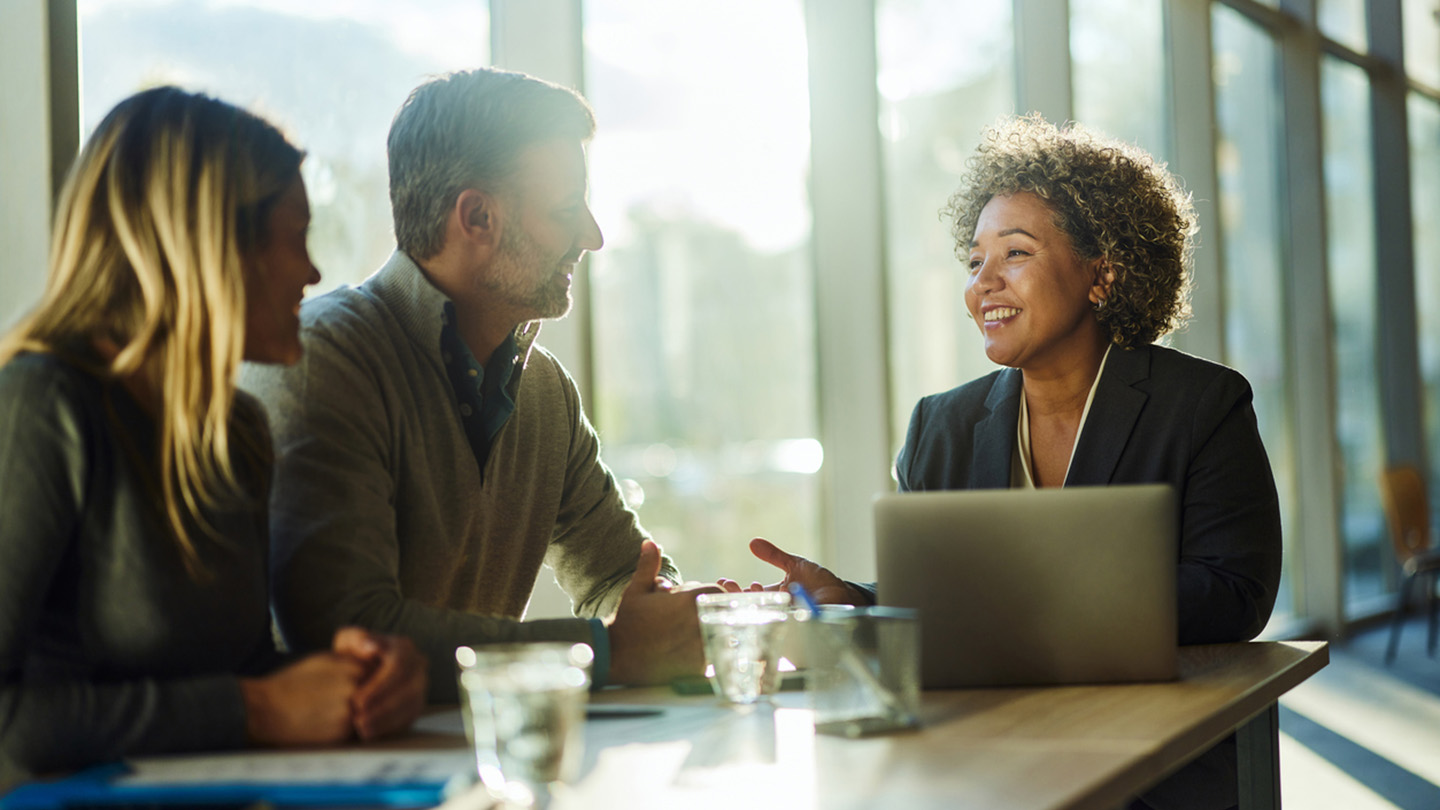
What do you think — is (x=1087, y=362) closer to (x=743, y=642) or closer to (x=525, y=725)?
(x=743, y=642)

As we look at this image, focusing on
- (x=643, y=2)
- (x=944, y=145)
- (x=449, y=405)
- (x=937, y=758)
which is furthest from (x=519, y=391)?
(x=944, y=145)

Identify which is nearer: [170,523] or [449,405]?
[170,523]

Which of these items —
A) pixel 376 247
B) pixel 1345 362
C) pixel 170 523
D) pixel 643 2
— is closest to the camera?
pixel 170 523

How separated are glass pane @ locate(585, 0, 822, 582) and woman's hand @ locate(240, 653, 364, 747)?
207cm

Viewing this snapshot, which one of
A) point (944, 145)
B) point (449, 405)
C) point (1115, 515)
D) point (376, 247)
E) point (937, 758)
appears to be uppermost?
point (944, 145)

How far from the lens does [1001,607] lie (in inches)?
48.6

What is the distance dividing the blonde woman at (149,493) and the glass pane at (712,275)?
6.45 ft

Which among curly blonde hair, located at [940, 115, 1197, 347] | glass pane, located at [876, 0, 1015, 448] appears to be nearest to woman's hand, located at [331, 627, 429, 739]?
curly blonde hair, located at [940, 115, 1197, 347]

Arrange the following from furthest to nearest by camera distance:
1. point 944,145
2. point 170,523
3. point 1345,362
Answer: point 1345,362, point 944,145, point 170,523

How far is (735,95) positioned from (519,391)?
6.55 feet

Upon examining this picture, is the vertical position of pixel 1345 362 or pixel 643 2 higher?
Result: pixel 643 2

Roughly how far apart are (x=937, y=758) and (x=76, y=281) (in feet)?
2.87

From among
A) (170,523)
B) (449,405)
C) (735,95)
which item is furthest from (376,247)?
(170,523)

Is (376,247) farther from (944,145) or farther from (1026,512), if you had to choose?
(944,145)
